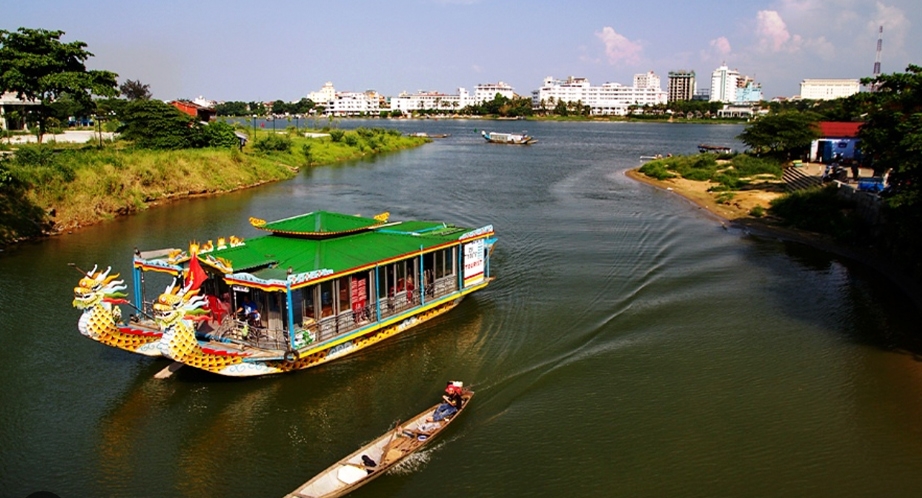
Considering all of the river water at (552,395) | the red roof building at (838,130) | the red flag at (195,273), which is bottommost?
the river water at (552,395)

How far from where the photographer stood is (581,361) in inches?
709

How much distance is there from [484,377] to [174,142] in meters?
38.9

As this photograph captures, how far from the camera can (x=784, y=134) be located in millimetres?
49750

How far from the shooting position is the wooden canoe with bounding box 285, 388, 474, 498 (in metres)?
12.0

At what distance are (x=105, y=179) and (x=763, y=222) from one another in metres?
34.6

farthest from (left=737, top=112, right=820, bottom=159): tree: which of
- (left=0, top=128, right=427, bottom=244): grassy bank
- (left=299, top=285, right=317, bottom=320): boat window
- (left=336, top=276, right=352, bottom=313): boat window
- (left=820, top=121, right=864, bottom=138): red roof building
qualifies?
(left=299, top=285, right=317, bottom=320): boat window

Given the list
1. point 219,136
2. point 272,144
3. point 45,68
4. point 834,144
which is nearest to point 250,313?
point 45,68

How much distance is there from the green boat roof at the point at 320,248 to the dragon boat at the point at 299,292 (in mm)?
29

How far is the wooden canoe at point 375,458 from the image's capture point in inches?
473

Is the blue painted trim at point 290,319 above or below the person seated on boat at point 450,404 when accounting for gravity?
above

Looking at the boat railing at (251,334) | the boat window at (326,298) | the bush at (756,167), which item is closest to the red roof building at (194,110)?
the bush at (756,167)

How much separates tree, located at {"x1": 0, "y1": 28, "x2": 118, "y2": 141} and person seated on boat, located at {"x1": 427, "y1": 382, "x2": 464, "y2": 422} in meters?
36.5

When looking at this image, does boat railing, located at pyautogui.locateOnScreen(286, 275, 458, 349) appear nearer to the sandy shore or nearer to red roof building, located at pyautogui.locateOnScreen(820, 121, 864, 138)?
the sandy shore

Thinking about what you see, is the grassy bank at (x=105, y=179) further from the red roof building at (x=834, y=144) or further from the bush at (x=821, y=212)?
the red roof building at (x=834, y=144)
